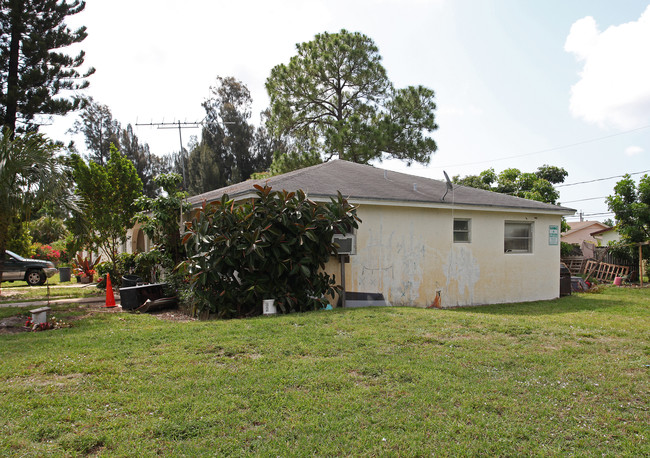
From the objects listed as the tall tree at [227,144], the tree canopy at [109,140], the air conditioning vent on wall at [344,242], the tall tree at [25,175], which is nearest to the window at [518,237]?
the air conditioning vent on wall at [344,242]

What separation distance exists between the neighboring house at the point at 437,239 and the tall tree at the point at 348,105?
10.6 m

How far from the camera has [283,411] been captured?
3.90 meters

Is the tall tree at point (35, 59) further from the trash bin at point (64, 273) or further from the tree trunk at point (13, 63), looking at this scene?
the trash bin at point (64, 273)

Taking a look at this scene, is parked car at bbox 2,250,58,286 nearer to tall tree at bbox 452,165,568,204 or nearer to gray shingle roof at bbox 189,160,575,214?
gray shingle roof at bbox 189,160,575,214

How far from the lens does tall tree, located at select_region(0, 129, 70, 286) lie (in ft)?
29.1

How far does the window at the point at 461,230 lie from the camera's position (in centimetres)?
1256

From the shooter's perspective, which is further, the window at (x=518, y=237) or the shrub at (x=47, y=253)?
the shrub at (x=47, y=253)

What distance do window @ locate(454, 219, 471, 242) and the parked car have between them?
15.8 metres

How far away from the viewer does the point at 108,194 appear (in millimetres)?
14180

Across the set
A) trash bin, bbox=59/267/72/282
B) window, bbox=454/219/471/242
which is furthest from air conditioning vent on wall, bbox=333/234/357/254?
trash bin, bbox=59/267/72/282

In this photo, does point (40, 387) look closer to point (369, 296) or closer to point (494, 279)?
point (369, 296)

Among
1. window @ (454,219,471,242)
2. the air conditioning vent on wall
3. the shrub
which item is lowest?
the shrub

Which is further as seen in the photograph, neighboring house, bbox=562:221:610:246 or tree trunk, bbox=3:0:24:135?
neighboring house, bbox=562:221:610:246

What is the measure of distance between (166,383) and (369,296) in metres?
6.63
